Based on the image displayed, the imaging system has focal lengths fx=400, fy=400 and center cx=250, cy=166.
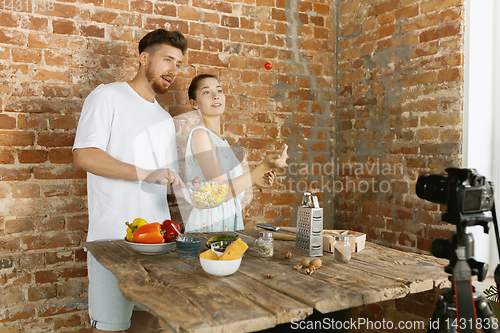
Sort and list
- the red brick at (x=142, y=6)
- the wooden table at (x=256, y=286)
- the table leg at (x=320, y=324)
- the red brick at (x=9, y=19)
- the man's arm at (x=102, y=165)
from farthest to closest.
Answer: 1. the red brick at (x=142, y=6)
2. the red brick at (x=9, y=19)
3. the man's arm at (x=102, y=165)
4. the table leg at (x=320, y=324)
5. the wooden table at (x=256, y=286)

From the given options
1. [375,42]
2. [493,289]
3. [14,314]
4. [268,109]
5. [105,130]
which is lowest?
[14,314]

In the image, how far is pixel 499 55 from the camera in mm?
2506

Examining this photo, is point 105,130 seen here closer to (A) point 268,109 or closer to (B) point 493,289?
(A) point 268,109

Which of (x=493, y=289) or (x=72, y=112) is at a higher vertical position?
(x=72, y=112)

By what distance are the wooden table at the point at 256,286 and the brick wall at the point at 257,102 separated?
3.17ft

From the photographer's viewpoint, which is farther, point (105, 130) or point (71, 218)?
point (71, 218)

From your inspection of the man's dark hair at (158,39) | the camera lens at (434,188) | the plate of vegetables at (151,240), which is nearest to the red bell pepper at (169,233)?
the plate of vegetables at (151,240)

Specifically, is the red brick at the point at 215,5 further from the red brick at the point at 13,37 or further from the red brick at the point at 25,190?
the red brick at the point at 25,190

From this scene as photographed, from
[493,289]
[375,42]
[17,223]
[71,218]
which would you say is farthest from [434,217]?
[17,223]

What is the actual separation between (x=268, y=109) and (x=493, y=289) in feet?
6.27

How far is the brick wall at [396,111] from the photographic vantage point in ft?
8.39

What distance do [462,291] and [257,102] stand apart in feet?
7.25

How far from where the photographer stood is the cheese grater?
1680 millimetres

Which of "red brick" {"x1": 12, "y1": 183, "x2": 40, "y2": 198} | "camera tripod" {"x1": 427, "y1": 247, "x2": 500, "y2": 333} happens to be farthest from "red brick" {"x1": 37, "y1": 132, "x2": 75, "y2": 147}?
"camera tripod" {"x1": 427, "y1": 247, "x2": 500, "y2": 333}
